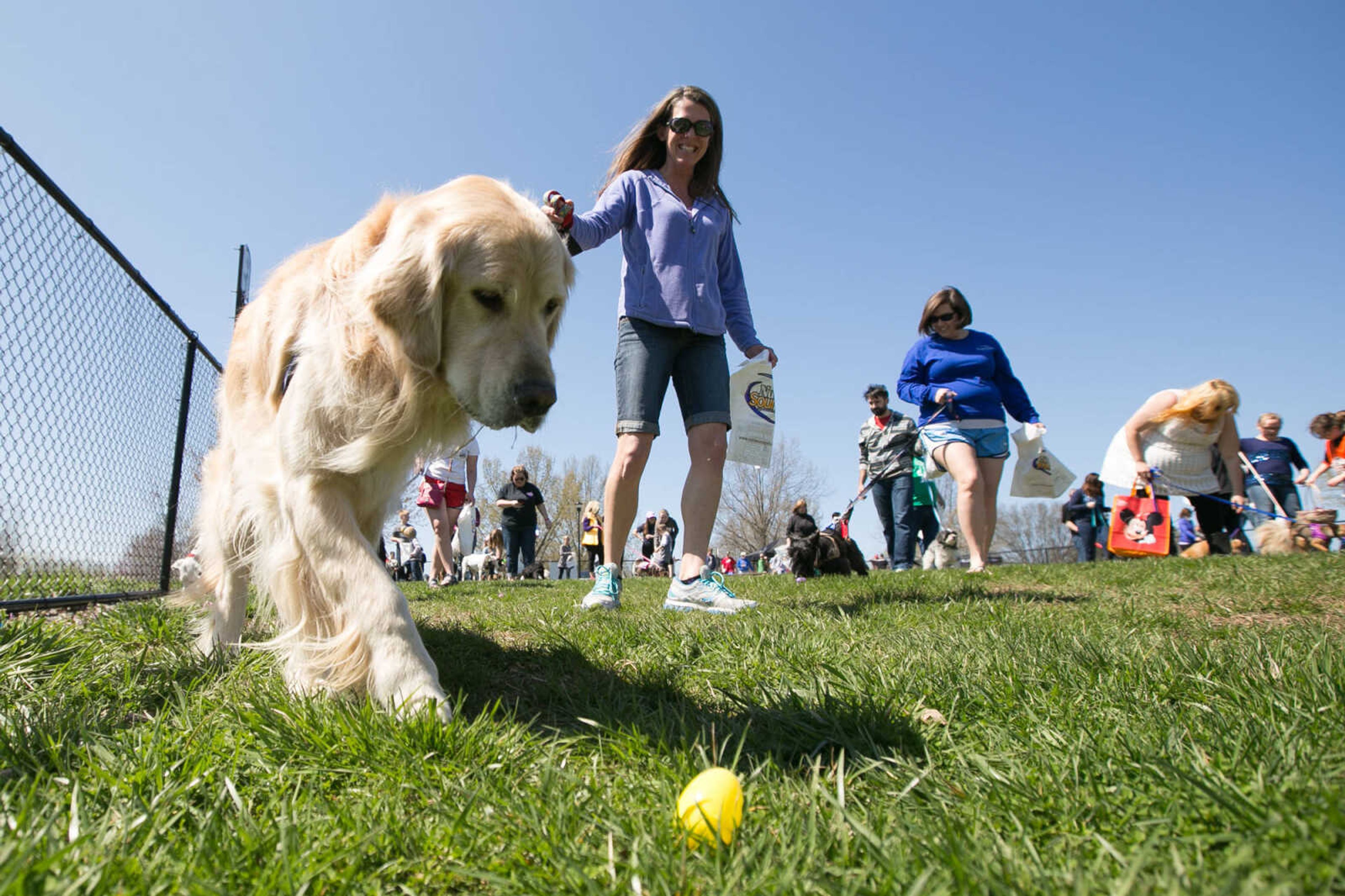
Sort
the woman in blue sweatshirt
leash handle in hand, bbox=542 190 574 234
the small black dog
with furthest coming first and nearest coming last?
1. the small black dog
2. the woman in blue sweatshirt
3. leash handle in hand, bbox=542 190 574 234

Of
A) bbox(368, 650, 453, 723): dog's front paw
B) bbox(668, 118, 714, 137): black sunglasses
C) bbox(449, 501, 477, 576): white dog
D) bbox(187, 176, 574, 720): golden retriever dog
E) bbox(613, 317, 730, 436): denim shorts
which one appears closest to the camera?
bbox(368, 650, 453, 723): dog's front paw

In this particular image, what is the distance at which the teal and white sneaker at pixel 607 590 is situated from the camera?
4129 mm

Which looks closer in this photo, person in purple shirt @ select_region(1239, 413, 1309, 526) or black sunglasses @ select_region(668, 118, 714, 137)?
black sunglasses @ select_region(668, 118, 714, 137)

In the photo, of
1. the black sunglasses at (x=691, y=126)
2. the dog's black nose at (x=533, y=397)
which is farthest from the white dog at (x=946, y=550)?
the dog's black nose at (x=533, y=397)

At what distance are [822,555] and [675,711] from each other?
7274mm

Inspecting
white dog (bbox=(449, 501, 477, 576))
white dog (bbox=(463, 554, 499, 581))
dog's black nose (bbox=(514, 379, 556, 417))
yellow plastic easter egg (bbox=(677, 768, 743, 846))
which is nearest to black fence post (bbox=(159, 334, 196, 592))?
dog's black nose (bbox=(514, 379, 556, 417))

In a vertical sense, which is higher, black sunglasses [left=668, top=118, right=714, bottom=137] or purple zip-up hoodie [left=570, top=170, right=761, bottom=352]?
black sunglasses [left=668, top=118, right=714, bottom=137]

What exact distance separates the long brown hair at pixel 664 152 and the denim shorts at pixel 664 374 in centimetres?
92

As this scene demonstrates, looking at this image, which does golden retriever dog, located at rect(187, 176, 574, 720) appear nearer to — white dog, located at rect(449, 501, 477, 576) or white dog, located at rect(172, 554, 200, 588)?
white dog, located at rect(172, 554, 200, 588)

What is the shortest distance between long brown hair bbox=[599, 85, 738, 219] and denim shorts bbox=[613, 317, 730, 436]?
0.92m

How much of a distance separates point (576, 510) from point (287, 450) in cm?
4599

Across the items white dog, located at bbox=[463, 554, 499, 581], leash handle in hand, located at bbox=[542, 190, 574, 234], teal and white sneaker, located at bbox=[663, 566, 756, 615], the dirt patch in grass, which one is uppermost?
leash handle in hand, located at bbox=[542, 190, 574, 234]

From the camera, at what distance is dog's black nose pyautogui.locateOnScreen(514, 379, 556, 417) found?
6.92 ft

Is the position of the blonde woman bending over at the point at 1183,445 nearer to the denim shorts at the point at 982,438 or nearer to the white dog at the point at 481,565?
the denim shorts at the point at 982,438
